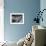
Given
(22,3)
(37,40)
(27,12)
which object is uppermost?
(22,3)

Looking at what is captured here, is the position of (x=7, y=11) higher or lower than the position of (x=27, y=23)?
higher

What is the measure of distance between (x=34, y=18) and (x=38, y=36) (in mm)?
2835

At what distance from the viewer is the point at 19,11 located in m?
5.32

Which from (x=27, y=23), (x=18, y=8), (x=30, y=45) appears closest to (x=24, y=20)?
(x=27, y=23)

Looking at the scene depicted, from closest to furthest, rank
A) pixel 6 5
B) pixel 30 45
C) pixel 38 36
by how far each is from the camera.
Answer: pixel 38 36
pixel 30 45
pixel 6 5

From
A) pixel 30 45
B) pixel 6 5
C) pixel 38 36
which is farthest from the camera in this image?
pixel 6 5

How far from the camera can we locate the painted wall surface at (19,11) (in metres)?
5.30

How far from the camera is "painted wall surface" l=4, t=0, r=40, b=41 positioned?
5301 mm

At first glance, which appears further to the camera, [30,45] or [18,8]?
[18,8]

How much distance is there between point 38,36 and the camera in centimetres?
254

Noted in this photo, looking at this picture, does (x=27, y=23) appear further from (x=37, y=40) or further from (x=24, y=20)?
(x=37, y=40)

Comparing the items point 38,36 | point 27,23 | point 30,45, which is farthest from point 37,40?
point 27,23

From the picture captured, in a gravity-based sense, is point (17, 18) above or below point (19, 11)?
below

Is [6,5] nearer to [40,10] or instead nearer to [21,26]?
[21,26]
